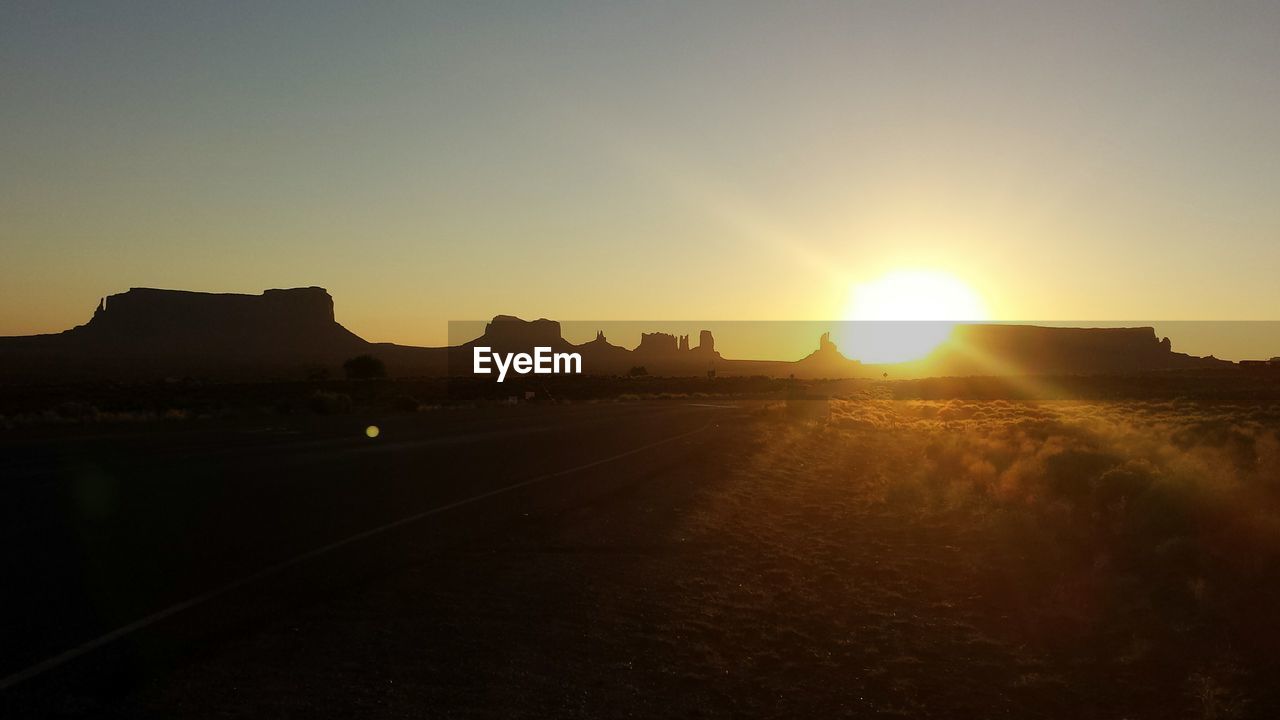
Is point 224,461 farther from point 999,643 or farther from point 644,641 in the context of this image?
point 999,643

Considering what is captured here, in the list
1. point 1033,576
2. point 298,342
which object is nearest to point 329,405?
point 1033,576

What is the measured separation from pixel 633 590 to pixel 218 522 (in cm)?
617

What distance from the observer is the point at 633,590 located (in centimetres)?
998

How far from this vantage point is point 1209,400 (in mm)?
59531

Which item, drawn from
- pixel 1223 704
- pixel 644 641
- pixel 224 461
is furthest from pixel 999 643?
pixel 224 461

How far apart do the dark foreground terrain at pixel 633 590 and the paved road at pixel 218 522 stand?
55 millimetres

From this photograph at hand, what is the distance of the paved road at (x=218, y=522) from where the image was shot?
683 cm

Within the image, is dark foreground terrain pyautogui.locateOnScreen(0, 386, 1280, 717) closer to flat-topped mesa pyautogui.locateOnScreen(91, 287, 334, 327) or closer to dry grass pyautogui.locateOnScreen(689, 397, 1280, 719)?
dry grass pyautogui.locateOnScreen(689, 397, 1280, 719)

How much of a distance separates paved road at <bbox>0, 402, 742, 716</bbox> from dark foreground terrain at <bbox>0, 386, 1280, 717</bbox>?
0.06m

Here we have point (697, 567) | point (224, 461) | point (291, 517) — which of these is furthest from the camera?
point (224, 461)

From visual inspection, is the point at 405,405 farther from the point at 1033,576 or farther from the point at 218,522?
the point at 1033,576

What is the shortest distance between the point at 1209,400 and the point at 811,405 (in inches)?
1170

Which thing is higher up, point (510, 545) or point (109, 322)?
point (109, 322)

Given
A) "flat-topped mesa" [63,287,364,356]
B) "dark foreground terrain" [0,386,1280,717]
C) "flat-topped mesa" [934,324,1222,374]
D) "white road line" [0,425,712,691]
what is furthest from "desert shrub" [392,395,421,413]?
"flat-topped mesa" [934,324,1222,374]
